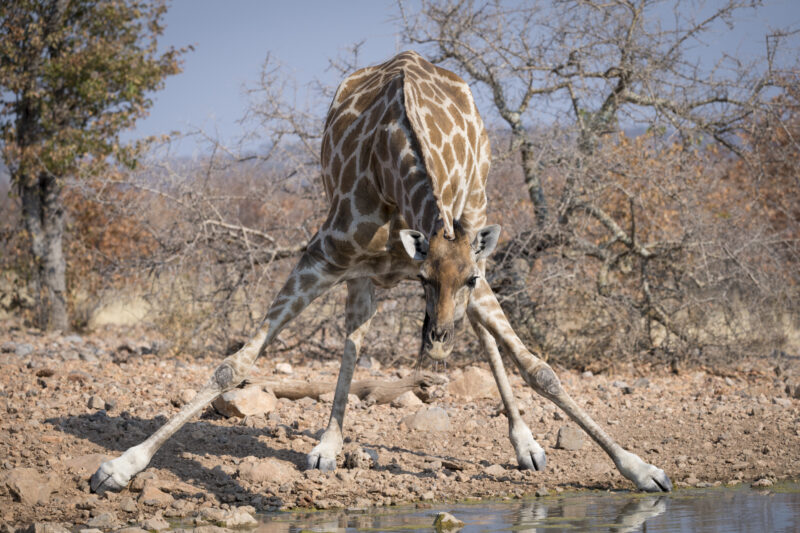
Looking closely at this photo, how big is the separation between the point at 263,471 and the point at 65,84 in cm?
1068

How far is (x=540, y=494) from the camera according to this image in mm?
5180

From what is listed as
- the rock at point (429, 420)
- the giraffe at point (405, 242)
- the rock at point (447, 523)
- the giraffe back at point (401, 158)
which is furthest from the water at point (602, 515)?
the rock at point (429, 420)

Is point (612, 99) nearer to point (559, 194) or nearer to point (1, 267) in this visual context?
point (559, 194)

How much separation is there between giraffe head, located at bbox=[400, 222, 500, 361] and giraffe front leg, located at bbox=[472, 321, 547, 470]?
1677 mm

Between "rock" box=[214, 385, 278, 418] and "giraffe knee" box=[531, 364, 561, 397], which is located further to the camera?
"rock" box=[214, 385, 278, 418]

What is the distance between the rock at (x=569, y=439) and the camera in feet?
20.9

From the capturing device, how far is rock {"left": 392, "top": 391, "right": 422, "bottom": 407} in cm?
768

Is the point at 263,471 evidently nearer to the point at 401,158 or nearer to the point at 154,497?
the point at 154,497

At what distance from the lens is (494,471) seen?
569cm

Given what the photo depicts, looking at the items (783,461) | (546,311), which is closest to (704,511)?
(783,461)

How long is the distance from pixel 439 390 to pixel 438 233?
4.05 m

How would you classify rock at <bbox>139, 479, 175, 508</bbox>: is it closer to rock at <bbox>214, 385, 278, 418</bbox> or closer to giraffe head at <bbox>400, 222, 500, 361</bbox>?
giraffe head at <bbox>400, 222, 500, 361</bbox>

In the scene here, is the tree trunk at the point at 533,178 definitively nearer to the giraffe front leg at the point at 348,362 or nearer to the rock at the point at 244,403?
the giraffe front leg at the point at 348,362

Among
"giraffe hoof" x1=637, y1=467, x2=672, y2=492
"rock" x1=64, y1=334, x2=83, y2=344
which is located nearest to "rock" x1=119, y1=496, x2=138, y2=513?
"giraffe hoof" x1=637, y1=467, x2=672, y2=492
